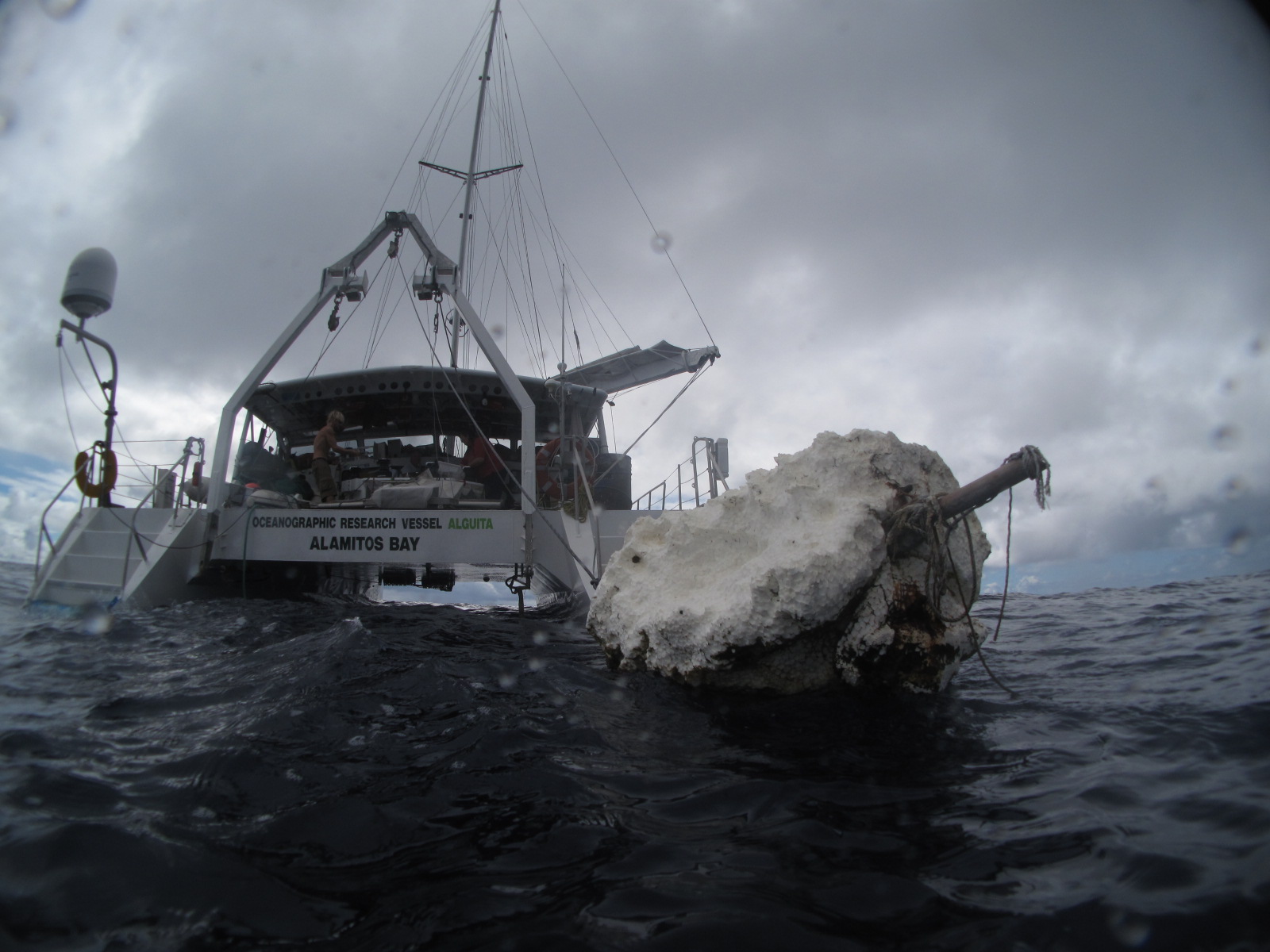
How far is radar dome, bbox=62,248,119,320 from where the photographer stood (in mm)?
7629

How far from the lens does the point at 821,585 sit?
11.0ft

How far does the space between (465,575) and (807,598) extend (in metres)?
7.64

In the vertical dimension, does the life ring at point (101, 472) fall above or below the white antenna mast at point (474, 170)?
below

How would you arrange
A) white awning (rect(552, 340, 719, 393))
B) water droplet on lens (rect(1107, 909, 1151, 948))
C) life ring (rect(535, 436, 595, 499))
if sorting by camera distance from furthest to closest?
white awning (rect(552, 340, 719, 393)), life ring (rect(535, 436, 595, 499)), water droplet on lens (rect(1107, 909, 1151, 948))

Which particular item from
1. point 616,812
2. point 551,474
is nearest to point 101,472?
point 551,474

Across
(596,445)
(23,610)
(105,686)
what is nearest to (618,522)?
(596,445)

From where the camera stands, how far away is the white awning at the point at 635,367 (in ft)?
31.6

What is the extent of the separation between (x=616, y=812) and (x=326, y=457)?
24.4 ft

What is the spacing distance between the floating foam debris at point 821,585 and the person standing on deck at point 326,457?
5.44 meters

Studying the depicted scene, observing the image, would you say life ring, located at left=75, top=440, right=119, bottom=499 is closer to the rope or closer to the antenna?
the antenna

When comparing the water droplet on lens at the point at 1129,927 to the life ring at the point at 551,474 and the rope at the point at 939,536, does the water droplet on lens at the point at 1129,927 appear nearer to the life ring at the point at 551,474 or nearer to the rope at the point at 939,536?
the rope at the point at 939,536

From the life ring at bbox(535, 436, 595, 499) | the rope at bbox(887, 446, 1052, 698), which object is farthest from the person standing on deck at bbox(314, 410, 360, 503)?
the rope at bbox(887, 446, 1052, 698)

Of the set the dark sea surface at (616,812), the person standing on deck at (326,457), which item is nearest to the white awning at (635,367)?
the person standing on deck at (326,457)

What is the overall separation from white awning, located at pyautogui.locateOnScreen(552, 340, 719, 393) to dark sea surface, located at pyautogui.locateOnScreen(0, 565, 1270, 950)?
249 inches
